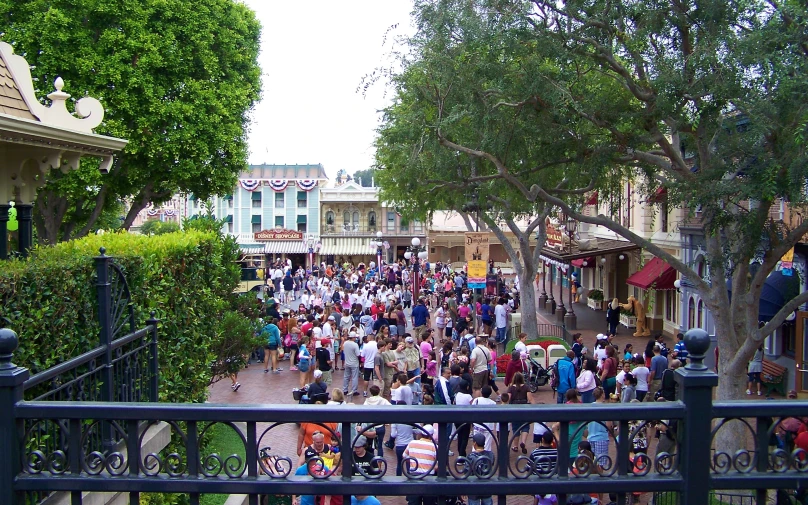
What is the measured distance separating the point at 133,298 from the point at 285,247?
57.5 m

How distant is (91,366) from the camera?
5047 mm

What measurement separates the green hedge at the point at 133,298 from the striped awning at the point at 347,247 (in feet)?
176

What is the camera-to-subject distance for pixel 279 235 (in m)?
63.9

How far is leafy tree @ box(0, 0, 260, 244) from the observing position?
1823 cm

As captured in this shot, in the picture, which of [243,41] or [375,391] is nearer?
[375,391]

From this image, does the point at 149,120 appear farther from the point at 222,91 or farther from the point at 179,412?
the point at 179,412

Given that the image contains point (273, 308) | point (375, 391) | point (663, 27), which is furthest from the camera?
point (273, 308)

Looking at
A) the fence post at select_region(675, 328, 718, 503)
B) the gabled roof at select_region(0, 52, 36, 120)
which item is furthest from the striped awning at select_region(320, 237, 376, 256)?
the fence post at select_region(675, 328, 718, 503)

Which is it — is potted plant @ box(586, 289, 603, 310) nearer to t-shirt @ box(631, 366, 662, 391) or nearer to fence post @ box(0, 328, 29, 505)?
t-shirt @ box(631, 366, 662, 391)

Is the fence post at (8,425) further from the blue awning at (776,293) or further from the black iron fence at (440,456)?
the blue awning at (776,293)

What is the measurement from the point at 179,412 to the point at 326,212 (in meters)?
63.6

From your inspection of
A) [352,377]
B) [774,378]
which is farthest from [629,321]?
[352,377]

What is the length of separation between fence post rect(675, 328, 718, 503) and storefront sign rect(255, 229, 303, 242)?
6137 centimetres

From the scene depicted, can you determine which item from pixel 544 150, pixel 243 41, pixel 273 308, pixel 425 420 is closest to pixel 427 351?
pixel 544 150
